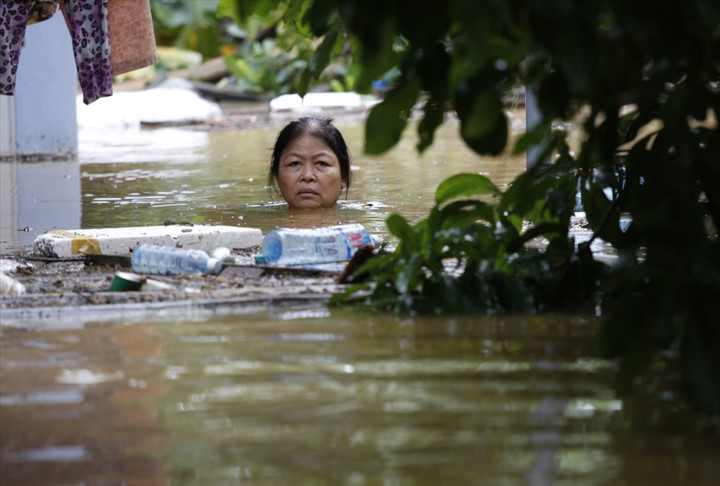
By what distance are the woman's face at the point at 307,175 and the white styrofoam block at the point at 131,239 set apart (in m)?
1.52

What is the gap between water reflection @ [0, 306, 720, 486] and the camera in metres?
2.01

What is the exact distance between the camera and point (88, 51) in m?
6.31

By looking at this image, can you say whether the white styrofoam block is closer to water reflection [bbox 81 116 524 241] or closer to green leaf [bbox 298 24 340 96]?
water reflection [bbox 81 116 524 241]

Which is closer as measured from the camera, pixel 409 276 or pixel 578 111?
pixel 578 111

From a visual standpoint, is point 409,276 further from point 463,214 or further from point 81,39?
point 81,39

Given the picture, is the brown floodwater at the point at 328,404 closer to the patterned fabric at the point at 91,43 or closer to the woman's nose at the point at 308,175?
the woman's nose at the point at 308,175

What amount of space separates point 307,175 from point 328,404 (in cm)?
390

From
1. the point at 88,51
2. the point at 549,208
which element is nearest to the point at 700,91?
the point at 549,208

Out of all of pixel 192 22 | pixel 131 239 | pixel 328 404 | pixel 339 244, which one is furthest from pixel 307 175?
pixel 192 22

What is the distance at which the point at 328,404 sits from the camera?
7.73ft

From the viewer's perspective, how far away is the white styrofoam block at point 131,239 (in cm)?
436

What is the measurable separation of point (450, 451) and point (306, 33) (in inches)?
70.5

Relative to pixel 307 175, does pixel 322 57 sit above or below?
above

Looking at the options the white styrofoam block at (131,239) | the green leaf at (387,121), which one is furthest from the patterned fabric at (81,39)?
the green leaf at (387,121)
